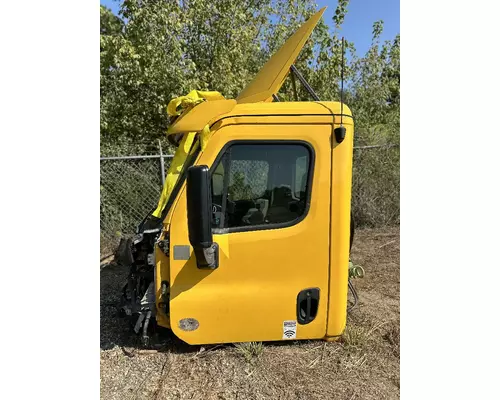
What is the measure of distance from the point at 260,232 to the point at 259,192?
11.4 inches

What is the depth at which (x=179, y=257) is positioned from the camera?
2486 mm

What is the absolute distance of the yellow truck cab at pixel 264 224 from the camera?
246 centimetres

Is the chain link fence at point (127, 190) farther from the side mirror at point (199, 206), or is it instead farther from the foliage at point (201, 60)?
the side mirror at point (199, 206)

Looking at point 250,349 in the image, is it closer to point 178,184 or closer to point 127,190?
point 178,184

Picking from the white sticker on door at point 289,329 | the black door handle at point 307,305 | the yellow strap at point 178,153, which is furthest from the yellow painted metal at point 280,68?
the white sticker on door at point 289,329

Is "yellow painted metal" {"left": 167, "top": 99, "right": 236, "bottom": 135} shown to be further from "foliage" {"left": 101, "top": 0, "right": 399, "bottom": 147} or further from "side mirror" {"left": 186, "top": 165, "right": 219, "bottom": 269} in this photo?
"foliage" {"left": 101, "top": 0, "right": 399, "bottom": 147}

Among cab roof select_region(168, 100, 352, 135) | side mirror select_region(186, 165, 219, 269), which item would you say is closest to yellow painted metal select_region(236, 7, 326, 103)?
cab roof select_region(168, 100, 352, 135)

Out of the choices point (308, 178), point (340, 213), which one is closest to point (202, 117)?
point (308, 178)

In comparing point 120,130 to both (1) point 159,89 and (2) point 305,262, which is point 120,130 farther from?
(2) point 305,262

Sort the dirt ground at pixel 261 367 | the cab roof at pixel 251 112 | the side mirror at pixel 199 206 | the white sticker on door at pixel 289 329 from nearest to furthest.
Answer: the side mirror at pixel 199 206, the dirt ground at pixel 261 367, the cab roof at pixel 251 112, the white sticker on door at pixel 289 329

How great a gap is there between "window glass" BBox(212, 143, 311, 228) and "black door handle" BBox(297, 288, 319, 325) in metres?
0.55

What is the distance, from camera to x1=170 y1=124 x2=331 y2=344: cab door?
8.08ft

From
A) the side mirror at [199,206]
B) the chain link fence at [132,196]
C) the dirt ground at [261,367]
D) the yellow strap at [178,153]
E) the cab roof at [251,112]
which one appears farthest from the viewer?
the chain link fence at [132,196]

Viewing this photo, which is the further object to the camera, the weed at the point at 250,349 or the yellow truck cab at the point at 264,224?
the weed at the point at 250,349
